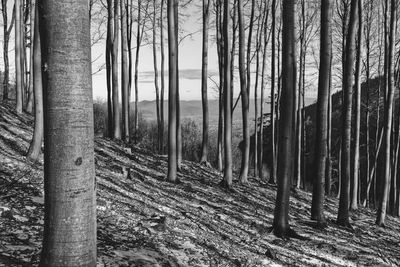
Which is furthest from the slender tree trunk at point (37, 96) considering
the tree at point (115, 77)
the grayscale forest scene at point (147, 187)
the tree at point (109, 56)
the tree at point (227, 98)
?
the tree at point (109, 56)

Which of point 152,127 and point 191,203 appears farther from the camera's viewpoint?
point 152,127

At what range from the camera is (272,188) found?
542 inches

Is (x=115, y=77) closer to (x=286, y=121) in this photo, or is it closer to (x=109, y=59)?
(x=109, y=59)

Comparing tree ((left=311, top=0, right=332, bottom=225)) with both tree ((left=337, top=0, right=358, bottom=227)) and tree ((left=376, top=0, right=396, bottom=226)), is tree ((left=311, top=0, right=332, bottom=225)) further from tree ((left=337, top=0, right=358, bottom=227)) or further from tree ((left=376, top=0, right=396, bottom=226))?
tree ((left=376, top=0, right=396, bottom=226))

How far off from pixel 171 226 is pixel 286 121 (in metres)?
Answer: 2.82

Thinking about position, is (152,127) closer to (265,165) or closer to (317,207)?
(265,165)

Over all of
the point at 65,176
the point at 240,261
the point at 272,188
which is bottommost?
the point at 272,188

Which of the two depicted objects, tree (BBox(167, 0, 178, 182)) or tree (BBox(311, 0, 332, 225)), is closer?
tree (BBox(311, 0, 332, 225))

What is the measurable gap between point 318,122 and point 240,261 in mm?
4234

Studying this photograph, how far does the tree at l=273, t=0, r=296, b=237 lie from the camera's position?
6.66m

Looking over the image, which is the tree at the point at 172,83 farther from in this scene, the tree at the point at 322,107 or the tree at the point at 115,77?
the tree at the point at 115,77

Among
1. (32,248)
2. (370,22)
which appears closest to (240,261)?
(32,248)

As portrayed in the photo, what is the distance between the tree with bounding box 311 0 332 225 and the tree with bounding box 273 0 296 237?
4.51ft

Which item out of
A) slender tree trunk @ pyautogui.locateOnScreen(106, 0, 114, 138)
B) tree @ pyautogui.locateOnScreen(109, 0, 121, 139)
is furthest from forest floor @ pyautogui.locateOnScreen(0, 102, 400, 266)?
slender tree trunk @ pyautogui.locateOnScreen(106, 0, 114, 138)
